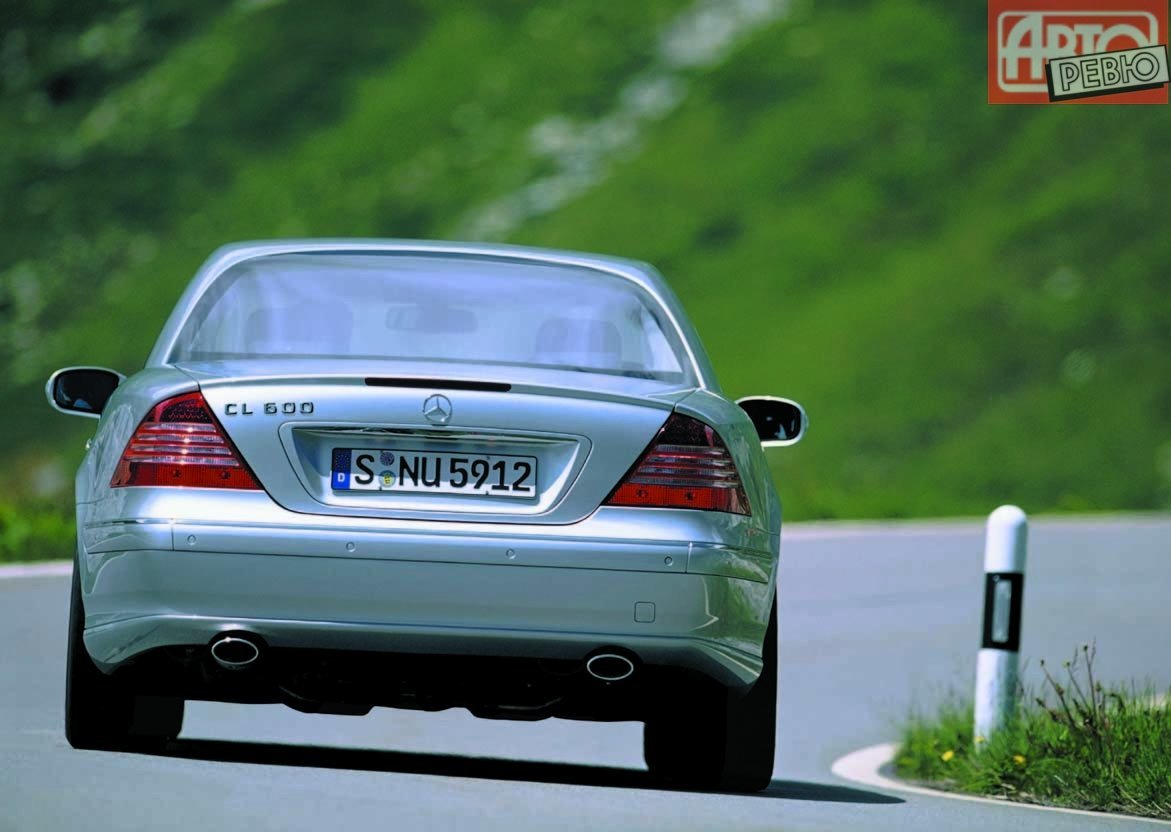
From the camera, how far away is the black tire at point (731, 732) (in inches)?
273

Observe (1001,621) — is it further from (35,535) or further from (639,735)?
(35,535)

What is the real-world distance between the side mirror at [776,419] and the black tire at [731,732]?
699 millimetres

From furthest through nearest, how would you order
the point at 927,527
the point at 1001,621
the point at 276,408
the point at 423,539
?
the point at 927,527 < the point at 1001,621 < the point at 276,408 < the point at 423,539

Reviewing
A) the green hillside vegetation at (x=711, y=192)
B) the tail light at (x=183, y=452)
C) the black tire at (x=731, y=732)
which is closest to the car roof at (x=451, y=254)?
the tail light at (x=183, y=452)

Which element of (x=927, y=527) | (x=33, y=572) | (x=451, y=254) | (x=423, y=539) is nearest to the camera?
(x=423, y=539)

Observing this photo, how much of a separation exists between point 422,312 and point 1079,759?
9.44 ft

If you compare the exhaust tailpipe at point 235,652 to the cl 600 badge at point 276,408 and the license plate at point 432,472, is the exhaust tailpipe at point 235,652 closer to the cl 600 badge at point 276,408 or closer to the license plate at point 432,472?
the license plate at point 432,472

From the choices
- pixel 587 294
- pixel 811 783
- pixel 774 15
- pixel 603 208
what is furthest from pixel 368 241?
pixel 774 15

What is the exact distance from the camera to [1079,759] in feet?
27.4

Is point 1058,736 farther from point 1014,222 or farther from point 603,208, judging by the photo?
point 603,208

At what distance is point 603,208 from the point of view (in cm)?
6362

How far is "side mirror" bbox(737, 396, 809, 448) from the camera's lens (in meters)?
7.55

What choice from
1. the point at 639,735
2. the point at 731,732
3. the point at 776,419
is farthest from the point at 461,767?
the point at 639,735

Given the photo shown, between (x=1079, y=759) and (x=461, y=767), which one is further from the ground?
(x=1079, y=759)
